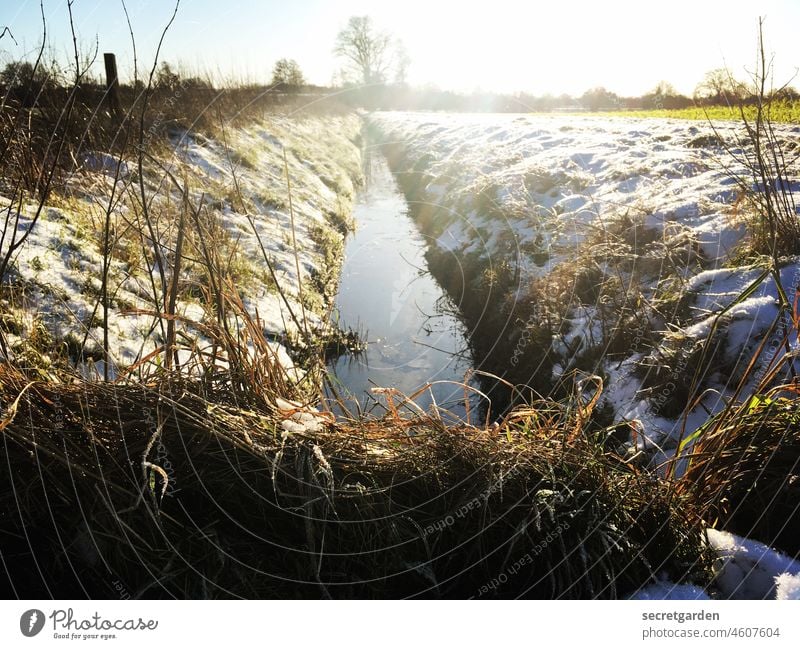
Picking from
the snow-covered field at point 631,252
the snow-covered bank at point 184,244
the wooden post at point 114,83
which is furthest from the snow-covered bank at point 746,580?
the wooden post at point 114,83

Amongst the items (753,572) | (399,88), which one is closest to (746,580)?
(753,572)

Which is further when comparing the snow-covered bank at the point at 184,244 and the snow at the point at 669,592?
the snow-covered bank at the point at 184,244

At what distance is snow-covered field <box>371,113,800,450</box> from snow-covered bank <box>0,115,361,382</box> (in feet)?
6.14

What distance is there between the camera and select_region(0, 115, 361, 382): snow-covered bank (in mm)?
2002

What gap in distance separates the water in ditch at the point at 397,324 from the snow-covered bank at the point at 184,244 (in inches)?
17.7

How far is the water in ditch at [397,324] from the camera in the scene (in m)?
4.20

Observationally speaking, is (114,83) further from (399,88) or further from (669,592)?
(399,88)

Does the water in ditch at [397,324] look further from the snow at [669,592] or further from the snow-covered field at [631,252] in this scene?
the snow at [669,592]

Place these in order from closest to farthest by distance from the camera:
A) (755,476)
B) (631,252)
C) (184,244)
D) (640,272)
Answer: (755,476) < (184,244) < (640,272) < (631,252)

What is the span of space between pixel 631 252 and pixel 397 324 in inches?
100.0

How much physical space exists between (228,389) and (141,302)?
2.35 meters

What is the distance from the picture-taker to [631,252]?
166 inches

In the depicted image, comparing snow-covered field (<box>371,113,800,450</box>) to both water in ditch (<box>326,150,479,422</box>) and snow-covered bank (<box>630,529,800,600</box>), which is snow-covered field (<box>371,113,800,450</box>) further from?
water in ditch (<box>326,150,479,422</box>)

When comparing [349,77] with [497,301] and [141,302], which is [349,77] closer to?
[497,301]
